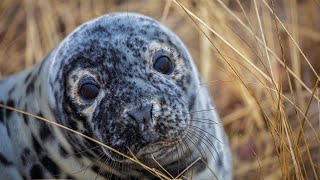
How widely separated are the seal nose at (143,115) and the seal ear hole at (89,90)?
1.05ft

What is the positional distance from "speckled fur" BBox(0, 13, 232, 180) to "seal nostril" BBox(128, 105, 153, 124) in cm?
2

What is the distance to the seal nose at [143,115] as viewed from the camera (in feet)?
10.2

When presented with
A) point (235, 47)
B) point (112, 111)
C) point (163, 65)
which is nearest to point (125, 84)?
point (112, 111)

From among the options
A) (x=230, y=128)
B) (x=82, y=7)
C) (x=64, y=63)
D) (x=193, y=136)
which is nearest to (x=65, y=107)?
(x=64, y=63)

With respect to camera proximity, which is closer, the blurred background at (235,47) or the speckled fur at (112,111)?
the speckled fur at (112,111)

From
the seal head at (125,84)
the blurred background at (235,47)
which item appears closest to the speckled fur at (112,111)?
the seal head at (125,84)

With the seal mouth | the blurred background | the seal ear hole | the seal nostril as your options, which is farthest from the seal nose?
the blurred background

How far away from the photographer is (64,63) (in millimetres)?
3539

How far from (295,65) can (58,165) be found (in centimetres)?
181

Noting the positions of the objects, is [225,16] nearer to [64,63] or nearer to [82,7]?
[82,7]

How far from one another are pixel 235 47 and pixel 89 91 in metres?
1.60

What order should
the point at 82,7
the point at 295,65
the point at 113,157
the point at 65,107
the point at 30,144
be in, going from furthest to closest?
the point at 82,7
the point at 295,65
the point at 30,144
the point at 65,107
the point at 113,157

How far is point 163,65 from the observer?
11.4 ft

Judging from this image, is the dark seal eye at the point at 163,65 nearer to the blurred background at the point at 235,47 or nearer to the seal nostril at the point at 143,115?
the seal nostril at the point at 143,115
